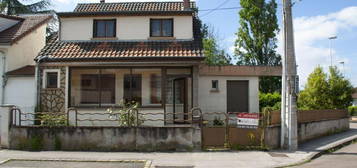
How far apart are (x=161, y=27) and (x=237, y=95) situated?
5.36 m

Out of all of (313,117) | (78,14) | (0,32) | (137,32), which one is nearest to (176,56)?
(137,32)

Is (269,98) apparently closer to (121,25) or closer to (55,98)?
(121,25)

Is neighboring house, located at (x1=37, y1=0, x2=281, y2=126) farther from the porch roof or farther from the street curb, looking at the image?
the street curb

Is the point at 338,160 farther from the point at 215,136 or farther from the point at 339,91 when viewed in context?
the point at 339,91

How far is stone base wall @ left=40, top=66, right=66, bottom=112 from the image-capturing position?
1641 centimetres

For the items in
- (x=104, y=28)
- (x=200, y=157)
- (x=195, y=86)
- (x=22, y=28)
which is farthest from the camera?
(x=22, y=28)

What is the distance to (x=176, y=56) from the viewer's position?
15805mm

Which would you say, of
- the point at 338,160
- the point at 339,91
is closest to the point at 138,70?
the point at 338,160

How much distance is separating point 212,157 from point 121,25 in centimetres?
906

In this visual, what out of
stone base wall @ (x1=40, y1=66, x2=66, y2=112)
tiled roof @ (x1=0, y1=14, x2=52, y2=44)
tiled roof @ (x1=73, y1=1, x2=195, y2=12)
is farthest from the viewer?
tiled roof @ (x1=73, y1=1, x2=195, y2=12)

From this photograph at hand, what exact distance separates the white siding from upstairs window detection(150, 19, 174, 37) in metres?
0.21

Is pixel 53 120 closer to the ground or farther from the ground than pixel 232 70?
closer to the ground

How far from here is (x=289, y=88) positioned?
13484mm

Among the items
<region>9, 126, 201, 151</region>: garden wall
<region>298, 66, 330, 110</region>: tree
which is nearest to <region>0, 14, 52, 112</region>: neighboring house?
<region>9, 126, 201, 151</region>: garden wall
